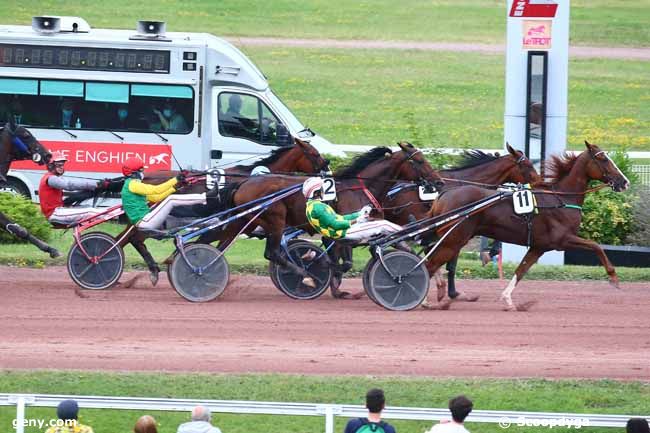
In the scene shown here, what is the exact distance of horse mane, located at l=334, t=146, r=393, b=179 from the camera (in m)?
15.9

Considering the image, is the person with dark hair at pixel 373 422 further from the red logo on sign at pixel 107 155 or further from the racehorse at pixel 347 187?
the red logo on sign at pixel 107 155

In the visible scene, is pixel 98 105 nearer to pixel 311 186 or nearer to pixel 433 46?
pixel 311 186

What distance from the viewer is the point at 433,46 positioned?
40.2 metres

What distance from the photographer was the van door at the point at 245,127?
70.2 feet

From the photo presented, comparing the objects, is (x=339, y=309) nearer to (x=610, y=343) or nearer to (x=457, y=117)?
(x=610, y=343)

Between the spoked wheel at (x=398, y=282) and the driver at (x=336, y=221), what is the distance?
286 mm

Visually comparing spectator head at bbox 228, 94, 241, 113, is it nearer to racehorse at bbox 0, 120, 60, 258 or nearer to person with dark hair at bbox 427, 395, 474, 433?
racehorse at bbox 0, 120, 60, 258

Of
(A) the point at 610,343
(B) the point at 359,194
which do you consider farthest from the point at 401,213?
(A) the point at 610,343

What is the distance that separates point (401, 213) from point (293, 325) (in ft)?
8.55

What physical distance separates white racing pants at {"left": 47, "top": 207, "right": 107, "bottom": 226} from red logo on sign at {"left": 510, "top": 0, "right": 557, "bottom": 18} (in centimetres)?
674

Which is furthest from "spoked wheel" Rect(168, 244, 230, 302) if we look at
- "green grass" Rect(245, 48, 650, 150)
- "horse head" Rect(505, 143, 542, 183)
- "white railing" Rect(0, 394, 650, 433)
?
"green grass" Rect(245, 48, 650, 150)

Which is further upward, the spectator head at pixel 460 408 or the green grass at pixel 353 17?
the green grass at pixel 353 17

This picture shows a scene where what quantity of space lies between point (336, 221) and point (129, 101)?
7826 mm

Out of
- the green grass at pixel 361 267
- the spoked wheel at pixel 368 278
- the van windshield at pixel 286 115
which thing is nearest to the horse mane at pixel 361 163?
the spoked wheel at pixel 368 278
